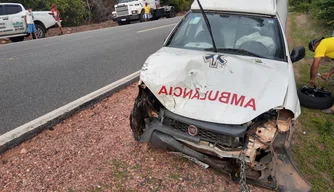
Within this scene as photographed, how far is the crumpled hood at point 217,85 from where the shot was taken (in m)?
2.50

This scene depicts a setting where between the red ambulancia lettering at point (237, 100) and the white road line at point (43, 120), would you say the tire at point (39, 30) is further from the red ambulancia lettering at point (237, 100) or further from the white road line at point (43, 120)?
the red ambulancia lettering at point (237, 100)

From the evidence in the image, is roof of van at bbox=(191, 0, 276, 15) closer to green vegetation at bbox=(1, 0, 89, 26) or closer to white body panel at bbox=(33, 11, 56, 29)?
white body panel at bbox=(33, 11, 56, 29)

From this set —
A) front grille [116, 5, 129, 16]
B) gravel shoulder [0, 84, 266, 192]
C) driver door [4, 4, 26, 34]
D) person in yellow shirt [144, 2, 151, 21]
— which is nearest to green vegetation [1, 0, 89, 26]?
front grille [116, 5, 129, 16]

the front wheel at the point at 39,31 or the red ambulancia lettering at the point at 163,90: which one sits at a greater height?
the front wheel at the point at 39,31

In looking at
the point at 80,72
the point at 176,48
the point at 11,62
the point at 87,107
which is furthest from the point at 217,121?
the point at 11,62

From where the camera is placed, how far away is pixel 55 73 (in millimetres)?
6031

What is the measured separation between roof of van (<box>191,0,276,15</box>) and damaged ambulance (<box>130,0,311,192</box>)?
1.20 metres

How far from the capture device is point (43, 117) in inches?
151

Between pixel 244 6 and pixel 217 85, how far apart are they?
7.67ft

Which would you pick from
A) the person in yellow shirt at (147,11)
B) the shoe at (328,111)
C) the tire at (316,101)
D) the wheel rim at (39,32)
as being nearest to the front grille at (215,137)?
the tire at (316,101)

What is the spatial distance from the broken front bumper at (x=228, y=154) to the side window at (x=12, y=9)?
1346 centimetres

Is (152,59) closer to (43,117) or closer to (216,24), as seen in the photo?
(216,24)

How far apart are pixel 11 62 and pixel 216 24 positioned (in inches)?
233

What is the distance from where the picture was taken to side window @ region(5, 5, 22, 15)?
13.0 metres
